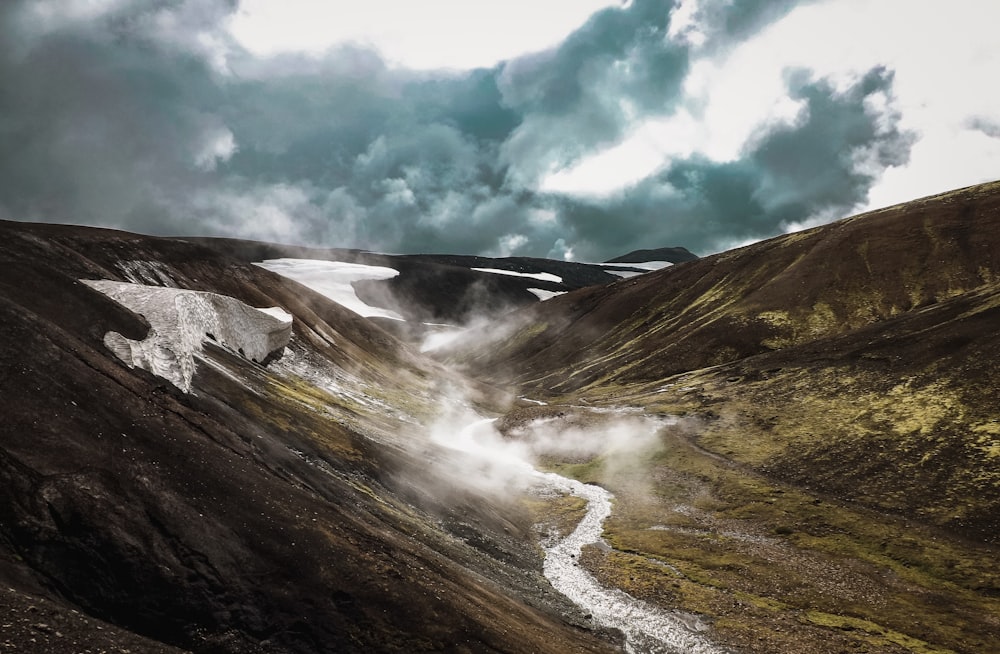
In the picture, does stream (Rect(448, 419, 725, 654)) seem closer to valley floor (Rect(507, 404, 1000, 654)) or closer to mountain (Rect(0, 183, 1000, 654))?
mountain (Rect(0, 183, 1000, 654))

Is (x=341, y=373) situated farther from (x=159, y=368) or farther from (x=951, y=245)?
(x=951, y=245)

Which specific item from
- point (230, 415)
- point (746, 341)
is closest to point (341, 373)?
point (230, 415)

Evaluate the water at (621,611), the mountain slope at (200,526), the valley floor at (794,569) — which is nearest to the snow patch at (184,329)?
the mountain slope at (200,526)

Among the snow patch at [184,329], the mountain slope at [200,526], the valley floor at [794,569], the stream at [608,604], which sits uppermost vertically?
the snow patch at [184,329]

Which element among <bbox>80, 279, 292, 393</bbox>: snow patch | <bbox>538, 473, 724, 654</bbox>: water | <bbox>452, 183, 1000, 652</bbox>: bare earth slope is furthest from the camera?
<bbox>452, 183, 1000, 652</bbox>: bare earth slope

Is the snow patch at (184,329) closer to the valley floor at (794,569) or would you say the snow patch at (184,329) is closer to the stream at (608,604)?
the stream at (608,604)

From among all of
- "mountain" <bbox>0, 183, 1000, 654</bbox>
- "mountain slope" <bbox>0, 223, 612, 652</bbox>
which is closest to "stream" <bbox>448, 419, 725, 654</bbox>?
"mountain" <bbox>0, 183, 1000, 654</bbox>
